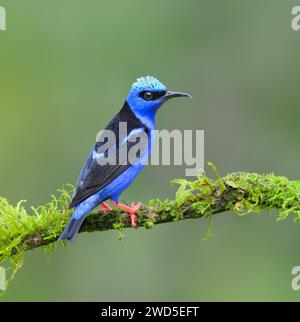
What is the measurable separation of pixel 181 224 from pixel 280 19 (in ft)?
11.7

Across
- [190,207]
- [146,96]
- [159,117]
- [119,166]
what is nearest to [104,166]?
[119,166]

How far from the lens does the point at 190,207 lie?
17.1 feet

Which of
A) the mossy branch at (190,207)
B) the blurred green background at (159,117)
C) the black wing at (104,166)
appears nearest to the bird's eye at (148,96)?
the black wing at (104,166)

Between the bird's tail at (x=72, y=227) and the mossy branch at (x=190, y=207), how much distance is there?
101mm

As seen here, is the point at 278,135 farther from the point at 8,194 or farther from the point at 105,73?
the point at 8,194

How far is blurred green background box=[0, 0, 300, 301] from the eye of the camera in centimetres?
975

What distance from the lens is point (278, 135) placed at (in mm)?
10438

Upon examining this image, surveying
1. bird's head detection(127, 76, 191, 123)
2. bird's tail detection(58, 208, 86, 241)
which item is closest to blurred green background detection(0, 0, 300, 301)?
bird's head detection(127, 76, 191, 123)

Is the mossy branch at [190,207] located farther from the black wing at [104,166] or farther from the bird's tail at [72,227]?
the black wing at [104,166]

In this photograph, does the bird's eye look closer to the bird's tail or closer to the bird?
the bird

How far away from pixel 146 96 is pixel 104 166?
3.29ft

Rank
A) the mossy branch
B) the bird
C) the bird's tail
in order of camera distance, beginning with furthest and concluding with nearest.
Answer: the bird
the bird's tail
the mossy branch

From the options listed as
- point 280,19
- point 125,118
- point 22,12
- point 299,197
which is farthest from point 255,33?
point 299,197

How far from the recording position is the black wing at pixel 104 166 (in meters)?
5.89
